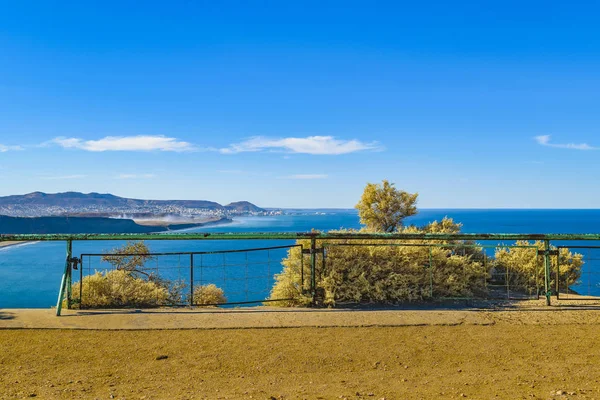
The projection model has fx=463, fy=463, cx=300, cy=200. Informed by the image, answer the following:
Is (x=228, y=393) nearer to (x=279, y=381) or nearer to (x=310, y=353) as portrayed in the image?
(x=279, y=381)

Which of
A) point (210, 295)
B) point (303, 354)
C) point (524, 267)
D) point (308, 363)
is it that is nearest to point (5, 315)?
point (303, 354)

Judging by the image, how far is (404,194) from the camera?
18672mm

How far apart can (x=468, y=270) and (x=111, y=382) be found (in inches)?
288

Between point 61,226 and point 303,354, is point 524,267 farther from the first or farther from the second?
point 61,226

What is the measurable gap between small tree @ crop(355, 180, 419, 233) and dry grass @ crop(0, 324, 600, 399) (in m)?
11.8

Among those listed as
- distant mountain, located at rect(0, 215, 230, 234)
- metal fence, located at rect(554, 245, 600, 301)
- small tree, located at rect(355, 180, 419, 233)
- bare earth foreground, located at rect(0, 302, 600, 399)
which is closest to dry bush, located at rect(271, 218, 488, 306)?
bare earth foreground, located at rect(0, 302, 600, 399)

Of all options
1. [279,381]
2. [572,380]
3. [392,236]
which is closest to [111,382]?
[279,381]

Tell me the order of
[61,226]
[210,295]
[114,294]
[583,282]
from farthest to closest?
[61,226] → [583,282] → [210,295] → [114,294]

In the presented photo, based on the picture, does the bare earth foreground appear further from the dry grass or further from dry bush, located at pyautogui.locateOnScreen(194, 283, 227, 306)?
dry bush, located at pyautogui.locateOnScreen(194, 283, 227, 306)

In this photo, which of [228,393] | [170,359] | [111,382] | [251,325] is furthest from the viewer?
[251,325]

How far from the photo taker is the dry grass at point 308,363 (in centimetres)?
443

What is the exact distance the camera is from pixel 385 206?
18422 mm

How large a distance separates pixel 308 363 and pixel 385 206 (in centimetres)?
1366

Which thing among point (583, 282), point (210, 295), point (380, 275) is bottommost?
point (583, 282)
